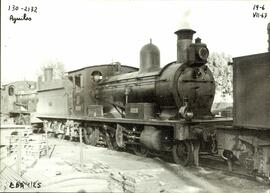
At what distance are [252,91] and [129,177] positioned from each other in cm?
316

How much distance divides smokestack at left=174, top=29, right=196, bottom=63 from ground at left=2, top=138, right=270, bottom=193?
10.2 feet

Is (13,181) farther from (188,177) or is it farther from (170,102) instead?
(170,102)

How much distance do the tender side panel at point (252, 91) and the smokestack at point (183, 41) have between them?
2.32 metres

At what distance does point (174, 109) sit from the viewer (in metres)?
9.47

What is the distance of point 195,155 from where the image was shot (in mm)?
8945

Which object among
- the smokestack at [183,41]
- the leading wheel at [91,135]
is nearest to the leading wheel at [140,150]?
the leading wheel at [91,135]

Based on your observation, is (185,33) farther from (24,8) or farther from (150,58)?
(24,8)

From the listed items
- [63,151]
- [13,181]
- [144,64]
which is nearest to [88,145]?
[63,151]

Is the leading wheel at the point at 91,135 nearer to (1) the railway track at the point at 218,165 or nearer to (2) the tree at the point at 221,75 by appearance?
(1) the railway track at the point at 218,165

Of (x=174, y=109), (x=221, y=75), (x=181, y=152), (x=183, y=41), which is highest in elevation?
(x=221, y=75)

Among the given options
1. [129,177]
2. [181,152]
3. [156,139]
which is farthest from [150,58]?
[129,177]

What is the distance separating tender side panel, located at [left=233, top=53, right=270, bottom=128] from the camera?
6730 millimetres

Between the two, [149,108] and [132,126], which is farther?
[132,126]

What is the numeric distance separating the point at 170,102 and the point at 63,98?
7.00 meters
